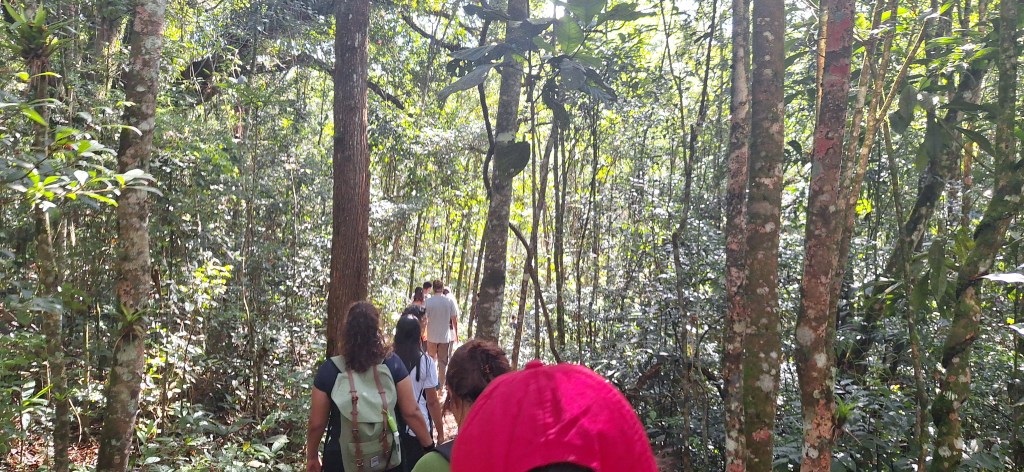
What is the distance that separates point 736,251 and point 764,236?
61 cm

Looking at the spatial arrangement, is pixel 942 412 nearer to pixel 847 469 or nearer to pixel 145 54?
pixel 847 469

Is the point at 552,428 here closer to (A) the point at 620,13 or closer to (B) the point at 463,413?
(B) the point at 463,413

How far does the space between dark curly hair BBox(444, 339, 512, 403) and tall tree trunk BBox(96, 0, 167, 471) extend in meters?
2.18

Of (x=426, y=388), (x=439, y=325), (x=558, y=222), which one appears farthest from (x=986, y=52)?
(x=439, y=325)

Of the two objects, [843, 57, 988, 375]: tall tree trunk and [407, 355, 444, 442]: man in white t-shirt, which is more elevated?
[843, 57, 988, 375]: tall tree trunk

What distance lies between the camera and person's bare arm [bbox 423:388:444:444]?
3762mm

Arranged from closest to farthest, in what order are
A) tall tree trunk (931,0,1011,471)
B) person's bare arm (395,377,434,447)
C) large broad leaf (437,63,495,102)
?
tall tree trunk (931,0,1011,471), large broad leaf (437,63,495,102), person's bare arm (395,377,434,447)

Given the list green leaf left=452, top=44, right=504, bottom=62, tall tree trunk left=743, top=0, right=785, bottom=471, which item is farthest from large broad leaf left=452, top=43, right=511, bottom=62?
tall tree trunk left=743, top=0, right=785, bottom=471

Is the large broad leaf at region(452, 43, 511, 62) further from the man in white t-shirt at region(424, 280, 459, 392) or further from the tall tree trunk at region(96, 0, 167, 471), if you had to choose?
the man in white t-shirt at region(424, 280, 459, 392)

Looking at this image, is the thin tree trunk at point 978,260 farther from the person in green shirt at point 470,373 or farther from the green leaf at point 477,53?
the green leaf at point 477,53

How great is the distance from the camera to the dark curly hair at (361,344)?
307 cm

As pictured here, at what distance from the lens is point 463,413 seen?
2328 mm

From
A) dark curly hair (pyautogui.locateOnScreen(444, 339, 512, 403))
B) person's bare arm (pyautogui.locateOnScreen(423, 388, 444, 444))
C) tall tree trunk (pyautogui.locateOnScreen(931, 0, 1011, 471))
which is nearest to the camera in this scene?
dark curly hair (pyautogui.locateOnScreen(444, 339, 512, 403))

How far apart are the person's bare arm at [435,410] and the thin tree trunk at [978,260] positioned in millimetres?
2569
